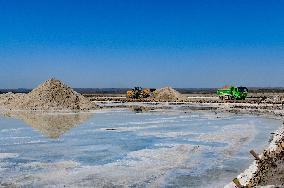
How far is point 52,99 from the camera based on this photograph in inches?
1725

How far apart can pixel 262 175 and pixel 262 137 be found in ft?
29.6

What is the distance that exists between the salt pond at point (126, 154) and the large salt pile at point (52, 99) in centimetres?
1758

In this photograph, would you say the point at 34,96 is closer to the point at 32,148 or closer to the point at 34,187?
the point at 32,148

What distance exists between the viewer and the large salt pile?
140 feet

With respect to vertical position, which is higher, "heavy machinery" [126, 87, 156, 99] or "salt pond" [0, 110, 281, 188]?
"heavy machinery" [126, 87, 156, 99]

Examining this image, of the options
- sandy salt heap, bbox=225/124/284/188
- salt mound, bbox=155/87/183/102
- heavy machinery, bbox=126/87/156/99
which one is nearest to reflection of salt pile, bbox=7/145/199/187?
sandy salt heap, bbox=225/124/284/188

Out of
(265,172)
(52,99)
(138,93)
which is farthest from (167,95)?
(265,172)

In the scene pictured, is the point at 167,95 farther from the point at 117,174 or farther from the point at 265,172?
the point at 265,172

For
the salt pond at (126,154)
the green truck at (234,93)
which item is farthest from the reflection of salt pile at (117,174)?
the green truck at (234,93)

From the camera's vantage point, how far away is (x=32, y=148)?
54.9ft

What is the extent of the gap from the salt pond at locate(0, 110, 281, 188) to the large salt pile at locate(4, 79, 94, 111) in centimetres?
1758

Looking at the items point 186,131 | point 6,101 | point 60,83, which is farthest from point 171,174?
point 6,101

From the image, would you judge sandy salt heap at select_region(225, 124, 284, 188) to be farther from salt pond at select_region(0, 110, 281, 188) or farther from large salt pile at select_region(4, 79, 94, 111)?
large salt pile at select_region(4, 79, 94, 111)

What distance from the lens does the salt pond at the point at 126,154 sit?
1143 cm
